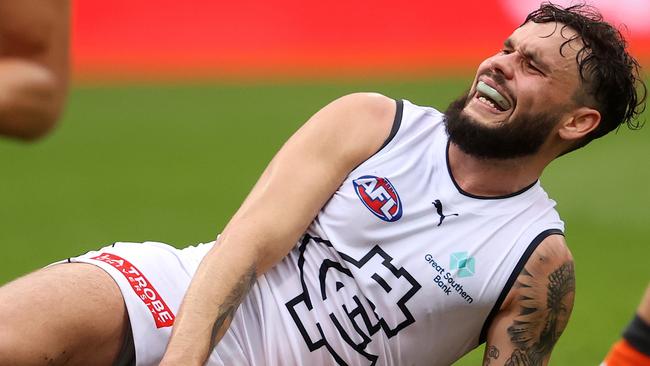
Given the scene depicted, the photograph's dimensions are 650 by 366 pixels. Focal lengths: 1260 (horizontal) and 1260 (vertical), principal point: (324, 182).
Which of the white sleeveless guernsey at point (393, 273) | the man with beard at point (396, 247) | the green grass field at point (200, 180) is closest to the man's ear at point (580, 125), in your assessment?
the man with beard at point (396, 247)

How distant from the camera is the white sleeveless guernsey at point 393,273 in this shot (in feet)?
14.2

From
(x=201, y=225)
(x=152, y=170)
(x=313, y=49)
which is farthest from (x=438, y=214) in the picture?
(x=313, y=49)

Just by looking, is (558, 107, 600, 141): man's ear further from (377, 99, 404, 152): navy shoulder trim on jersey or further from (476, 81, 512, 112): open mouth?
(377, 99, 404, 152): navy shoulder trim on jersey

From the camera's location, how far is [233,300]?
4199 millimetres

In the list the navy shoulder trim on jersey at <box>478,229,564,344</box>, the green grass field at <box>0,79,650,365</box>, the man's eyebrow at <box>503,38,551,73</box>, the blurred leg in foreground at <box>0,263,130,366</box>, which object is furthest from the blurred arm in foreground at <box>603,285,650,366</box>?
the green grass field at <box>0,79,650,365</box>

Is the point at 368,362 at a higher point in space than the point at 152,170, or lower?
higher

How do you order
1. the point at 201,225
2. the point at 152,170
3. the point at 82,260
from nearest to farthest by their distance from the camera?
1. the point at 82,260
2. the point at 201,225
3. the point at 152,170

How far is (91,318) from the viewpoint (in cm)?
414

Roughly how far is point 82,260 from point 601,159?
23.1ft

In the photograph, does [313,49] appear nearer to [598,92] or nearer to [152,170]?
[152,170]

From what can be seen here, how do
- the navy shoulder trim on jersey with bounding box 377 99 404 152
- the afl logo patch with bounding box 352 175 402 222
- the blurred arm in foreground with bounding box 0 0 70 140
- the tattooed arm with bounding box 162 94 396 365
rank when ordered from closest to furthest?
the blurred arm in foreground with bounding box 0 0 70 140 < the tattooed arm with bounding box 162 94 396 365 < the afl logo patch with bounding box 352 175 402 222 < the navy shoulder trim on jersey with bounding box 377 99 404 152

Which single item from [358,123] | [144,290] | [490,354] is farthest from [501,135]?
[144,290]

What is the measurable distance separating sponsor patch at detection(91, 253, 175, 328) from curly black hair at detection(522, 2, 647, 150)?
1.62 m

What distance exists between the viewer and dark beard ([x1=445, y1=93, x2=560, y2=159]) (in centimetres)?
441
